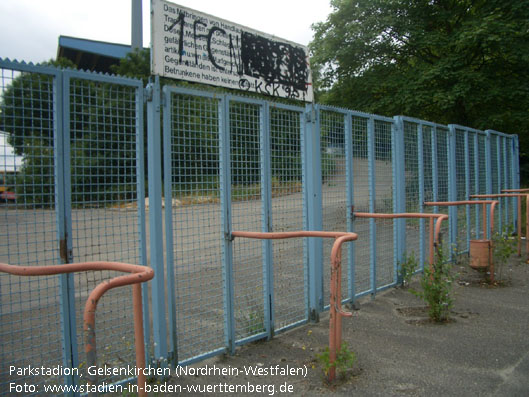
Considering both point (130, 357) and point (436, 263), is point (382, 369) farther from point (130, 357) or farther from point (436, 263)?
point (130, 357)

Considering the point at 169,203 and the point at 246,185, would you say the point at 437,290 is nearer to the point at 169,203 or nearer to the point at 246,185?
the point at 246,185

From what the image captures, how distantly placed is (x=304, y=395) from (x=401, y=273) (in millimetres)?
3467

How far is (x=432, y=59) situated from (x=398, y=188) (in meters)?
10.9

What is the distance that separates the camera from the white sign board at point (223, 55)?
3.65m

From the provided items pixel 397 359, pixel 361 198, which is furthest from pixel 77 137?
pixel 361 198

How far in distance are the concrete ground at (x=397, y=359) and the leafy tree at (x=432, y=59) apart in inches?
381

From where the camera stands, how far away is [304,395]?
3.19 metres

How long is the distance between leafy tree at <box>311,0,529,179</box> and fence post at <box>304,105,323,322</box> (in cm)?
960

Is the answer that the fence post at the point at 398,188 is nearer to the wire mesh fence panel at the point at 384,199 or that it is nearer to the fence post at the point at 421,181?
the wire mesh fence panel at the point at 384,199

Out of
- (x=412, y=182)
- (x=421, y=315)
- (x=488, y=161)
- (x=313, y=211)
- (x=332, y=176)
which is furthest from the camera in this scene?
(x=488, y=161)

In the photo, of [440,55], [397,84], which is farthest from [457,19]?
[397,84]

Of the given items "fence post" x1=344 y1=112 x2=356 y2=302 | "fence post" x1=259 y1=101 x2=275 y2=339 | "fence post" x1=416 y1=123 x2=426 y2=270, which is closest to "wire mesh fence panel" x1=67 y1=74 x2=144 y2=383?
"fence post" x1=259 y1=101 x2=275 y2=339

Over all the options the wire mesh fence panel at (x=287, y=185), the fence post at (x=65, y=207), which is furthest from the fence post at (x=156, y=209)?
the wire mesh fence panel at (x=287, y=185)

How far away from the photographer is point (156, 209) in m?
3.41
